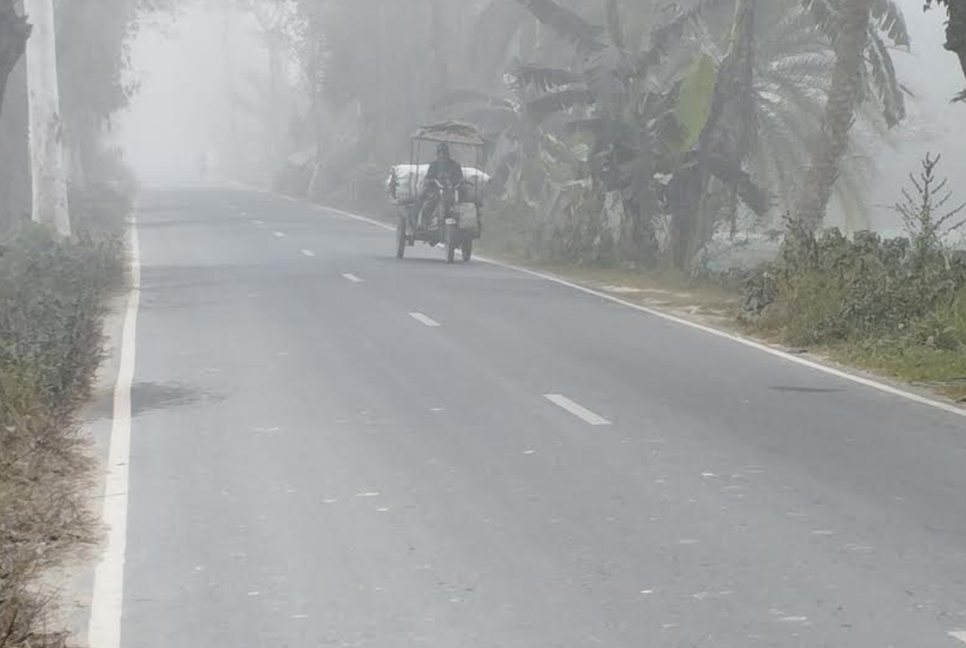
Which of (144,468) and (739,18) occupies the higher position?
(739,18)

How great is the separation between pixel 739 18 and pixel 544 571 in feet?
67.1

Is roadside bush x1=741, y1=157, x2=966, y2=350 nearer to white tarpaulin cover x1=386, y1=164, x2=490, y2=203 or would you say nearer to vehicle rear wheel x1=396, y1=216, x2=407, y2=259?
white tarpaulin cover x1=386, y1=164, x2=490, y2=203

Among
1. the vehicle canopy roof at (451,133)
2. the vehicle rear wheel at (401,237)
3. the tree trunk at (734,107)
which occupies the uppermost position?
the tree trunk at (734,107)

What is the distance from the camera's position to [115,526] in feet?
33.6

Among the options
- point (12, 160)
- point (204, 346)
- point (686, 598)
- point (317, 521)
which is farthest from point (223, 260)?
point (686, 598)

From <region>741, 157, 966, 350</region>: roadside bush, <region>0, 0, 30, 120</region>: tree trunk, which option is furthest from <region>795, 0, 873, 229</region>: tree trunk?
<region>0, 0, 30, 120</region>: tree trunk

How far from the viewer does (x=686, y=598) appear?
8.37 meters

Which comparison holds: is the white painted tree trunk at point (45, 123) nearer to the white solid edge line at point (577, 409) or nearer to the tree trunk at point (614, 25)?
the tree trunk at point (614, 25)

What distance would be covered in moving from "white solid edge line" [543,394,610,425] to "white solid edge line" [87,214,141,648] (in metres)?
3.39

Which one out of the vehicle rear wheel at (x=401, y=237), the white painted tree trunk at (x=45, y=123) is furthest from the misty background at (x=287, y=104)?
the white painted tree trunk at (x=45, y=123)

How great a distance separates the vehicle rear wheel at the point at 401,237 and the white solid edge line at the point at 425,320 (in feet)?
36.9

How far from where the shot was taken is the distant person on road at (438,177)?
33.1m

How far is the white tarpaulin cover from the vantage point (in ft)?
111

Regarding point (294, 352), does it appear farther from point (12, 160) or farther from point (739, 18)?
point (12, 160)
